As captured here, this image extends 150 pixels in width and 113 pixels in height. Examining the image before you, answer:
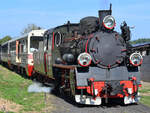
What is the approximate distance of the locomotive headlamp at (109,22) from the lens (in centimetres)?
867

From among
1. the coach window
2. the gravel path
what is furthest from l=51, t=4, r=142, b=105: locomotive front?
the coach window

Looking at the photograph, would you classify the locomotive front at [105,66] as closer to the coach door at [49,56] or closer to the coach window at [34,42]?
the coach door at [49,56]

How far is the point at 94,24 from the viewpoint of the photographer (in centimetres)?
945

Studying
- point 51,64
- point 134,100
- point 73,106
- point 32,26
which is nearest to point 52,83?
point 51,64

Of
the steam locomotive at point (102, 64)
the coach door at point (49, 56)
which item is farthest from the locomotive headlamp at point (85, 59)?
the coach door at point (49, 56)

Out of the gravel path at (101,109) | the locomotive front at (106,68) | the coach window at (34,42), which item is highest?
the coach window at (34,42)

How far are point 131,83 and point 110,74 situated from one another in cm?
75

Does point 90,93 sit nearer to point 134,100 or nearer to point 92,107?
point 92,107

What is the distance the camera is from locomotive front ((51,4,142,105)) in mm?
8266

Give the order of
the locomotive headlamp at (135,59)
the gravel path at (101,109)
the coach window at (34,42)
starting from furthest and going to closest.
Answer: the coach window at (34,42)
the locomotive headlamp at (135,59)
the gravel path at (101,109)

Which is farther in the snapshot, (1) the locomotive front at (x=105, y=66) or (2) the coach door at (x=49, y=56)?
(2) the coach door at (x=49, y=56)

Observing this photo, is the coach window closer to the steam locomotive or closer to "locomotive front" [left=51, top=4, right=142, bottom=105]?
the steam locomotive

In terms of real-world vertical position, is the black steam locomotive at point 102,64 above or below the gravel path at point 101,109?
above

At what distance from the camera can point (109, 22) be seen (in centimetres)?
876
